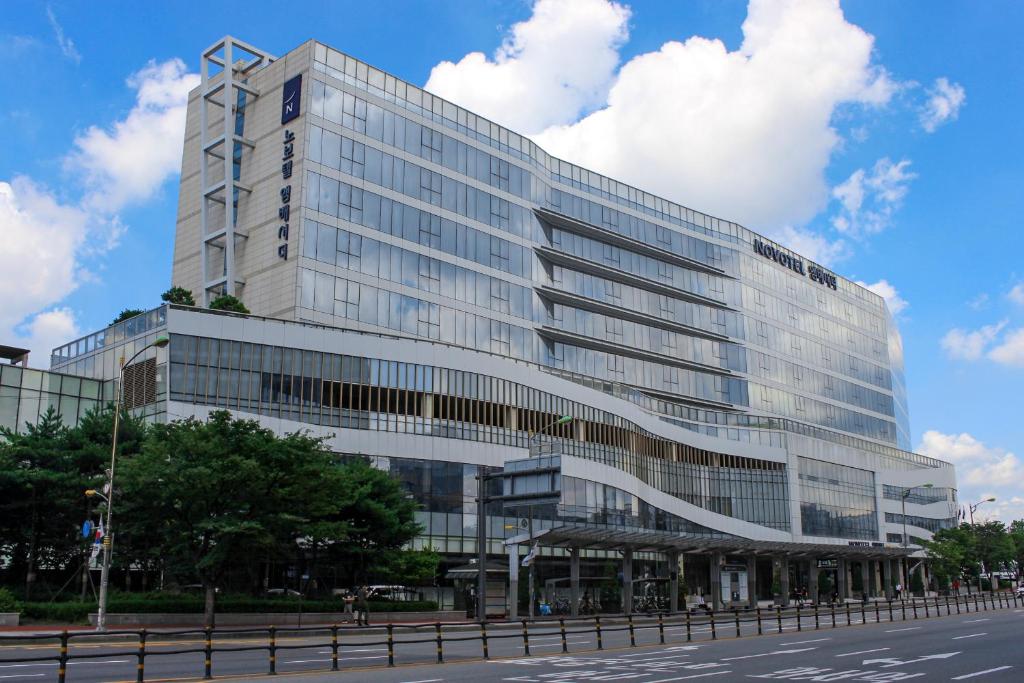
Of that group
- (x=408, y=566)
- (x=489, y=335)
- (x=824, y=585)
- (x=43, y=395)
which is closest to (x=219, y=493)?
(x=408, y=566)

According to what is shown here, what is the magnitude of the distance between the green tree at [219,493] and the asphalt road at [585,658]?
4.13m

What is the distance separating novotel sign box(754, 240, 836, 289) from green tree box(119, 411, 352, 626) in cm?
7618

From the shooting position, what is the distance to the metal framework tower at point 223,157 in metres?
69.9

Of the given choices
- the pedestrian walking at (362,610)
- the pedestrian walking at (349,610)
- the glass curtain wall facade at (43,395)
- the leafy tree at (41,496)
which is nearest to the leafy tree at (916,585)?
the pedestrian walking at (349,610)

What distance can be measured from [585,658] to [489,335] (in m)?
48.4

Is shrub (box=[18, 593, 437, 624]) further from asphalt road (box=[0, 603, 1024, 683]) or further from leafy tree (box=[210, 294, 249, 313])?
leafy tree (box=[210, 294, 249, 313])

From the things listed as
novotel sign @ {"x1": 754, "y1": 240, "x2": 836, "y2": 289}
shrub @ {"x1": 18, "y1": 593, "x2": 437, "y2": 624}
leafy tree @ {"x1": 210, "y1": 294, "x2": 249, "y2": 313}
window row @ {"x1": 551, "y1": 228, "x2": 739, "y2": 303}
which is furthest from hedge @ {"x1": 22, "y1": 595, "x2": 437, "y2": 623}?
novotel sign @ {"x1": 754, "y1": 240, "x2": 836, "y2": 289}

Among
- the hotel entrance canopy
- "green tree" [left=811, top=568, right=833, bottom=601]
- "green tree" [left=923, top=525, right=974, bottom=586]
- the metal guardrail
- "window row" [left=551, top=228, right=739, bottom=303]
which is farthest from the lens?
"green tree" [left=923, top=525, right=974, bottom=586]

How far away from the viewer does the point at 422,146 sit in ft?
234

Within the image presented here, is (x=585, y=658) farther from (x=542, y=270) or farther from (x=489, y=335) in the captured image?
(x=542, y=270)

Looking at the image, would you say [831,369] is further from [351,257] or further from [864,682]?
[864,682]

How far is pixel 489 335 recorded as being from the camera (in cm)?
7406

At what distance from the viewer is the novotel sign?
349ft

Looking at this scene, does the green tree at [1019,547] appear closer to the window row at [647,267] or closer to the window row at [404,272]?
the window row at [647,267]
